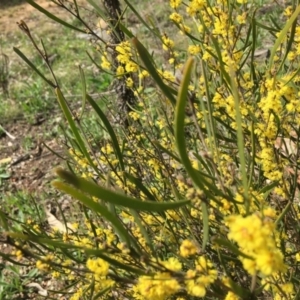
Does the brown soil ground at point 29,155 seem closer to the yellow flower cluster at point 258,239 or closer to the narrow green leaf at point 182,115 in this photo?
the narrow green leaf at point 182,115

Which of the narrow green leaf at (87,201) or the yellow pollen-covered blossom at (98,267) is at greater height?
the narrow green leaf at (87,201)

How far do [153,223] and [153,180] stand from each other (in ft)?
1.08

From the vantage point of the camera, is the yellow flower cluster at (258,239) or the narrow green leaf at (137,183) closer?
the yellow flower cluster at (258,239)

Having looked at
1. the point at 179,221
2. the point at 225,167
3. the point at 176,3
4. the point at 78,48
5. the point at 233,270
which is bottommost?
the point at 233,270

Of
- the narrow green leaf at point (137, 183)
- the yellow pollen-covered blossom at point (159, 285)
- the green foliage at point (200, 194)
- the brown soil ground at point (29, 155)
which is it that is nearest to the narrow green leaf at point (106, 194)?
the green foliage at point (200, 194)

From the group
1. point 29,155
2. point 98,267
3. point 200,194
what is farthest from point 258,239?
point 29,155

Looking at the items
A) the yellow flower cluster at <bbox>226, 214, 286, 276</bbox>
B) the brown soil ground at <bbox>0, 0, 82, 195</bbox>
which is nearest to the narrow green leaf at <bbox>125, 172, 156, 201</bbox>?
the yellow flower cluster at <bbox>226, 214, 286, 276</bbox>

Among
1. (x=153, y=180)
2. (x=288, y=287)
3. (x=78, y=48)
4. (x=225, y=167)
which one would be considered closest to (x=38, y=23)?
(x=78, y=48)

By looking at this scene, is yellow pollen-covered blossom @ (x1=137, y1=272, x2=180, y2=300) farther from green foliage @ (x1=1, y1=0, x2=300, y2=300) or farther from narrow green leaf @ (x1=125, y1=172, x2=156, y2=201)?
narrow green leaf @ (x1=125, y1=172, x2=156, y2=201)

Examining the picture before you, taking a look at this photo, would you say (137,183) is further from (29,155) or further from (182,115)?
(29,155)

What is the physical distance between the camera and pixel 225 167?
1.46 m

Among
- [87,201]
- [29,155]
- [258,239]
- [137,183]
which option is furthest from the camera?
[29,155]

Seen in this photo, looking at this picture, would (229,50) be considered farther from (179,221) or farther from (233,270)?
(233,270)

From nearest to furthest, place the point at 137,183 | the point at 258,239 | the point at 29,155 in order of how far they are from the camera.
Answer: the point at 258,239 < the point at 137,183 < the point at 29,155
